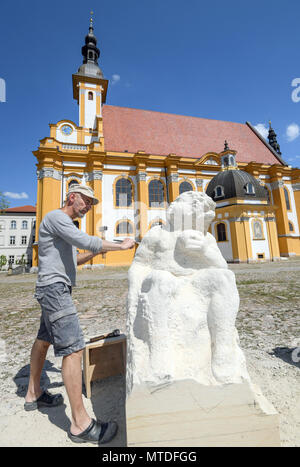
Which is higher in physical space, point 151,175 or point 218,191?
point 151,175

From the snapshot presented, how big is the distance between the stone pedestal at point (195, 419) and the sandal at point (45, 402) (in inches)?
31.5

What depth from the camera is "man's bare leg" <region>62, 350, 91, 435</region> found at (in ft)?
4.38

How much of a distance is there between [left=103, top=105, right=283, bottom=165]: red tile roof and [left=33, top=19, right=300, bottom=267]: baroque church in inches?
4.0

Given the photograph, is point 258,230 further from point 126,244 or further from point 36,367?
point 36,367

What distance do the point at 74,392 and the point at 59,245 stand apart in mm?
863

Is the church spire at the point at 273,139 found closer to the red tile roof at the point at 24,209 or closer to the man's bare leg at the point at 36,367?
the man's bare leg at the point at 36,367

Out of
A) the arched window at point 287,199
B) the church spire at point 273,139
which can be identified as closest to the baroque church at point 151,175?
the arched window at point 287,199

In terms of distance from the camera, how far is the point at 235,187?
16.4 meters

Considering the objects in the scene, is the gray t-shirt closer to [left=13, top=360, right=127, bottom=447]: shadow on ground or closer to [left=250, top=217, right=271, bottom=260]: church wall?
[left=13, top=360, right=127, bottom=447]: shadow on ground

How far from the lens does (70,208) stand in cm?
160

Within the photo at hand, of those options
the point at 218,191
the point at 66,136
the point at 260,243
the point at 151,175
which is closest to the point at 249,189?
the point at 218,191

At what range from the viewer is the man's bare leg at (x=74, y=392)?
133 centimetres
